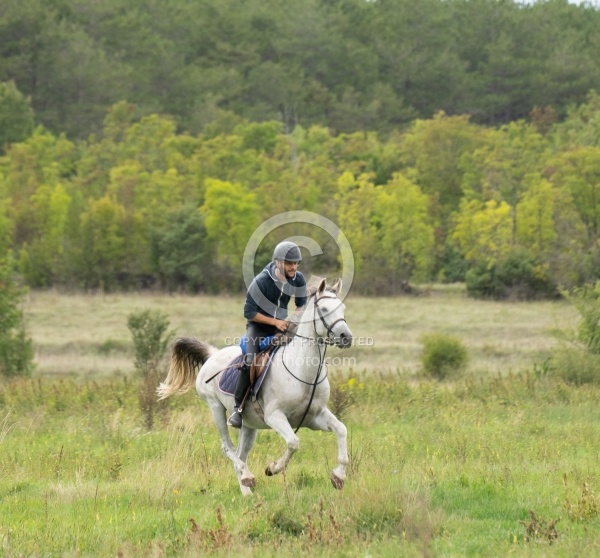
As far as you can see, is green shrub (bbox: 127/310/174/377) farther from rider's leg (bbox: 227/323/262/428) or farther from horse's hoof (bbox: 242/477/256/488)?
horse's hoof (bbox: 242/477/256/488)

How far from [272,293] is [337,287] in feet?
2.66

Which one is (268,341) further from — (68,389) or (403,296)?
(403,296)

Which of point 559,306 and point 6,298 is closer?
point 6,298

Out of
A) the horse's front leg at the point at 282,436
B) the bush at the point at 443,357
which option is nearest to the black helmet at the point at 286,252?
the horse's front leg at the point at 282,436

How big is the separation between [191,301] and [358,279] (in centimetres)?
1217

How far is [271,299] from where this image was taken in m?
10.7

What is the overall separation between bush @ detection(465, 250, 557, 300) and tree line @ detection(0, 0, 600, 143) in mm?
39976

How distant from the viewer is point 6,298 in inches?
1179

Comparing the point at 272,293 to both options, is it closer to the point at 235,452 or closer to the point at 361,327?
the point at 235,452

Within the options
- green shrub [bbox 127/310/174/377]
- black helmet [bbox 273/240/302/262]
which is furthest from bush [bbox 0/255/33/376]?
black helmet [bbox 273/240/302/262]

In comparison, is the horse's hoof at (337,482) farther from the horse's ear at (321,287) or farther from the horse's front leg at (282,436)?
the horse's ear at (321,287)

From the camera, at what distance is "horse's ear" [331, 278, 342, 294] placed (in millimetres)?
10227

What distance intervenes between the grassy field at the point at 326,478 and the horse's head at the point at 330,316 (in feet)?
4.77

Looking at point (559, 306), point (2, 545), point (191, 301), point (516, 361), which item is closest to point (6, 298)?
point (516, 361)
